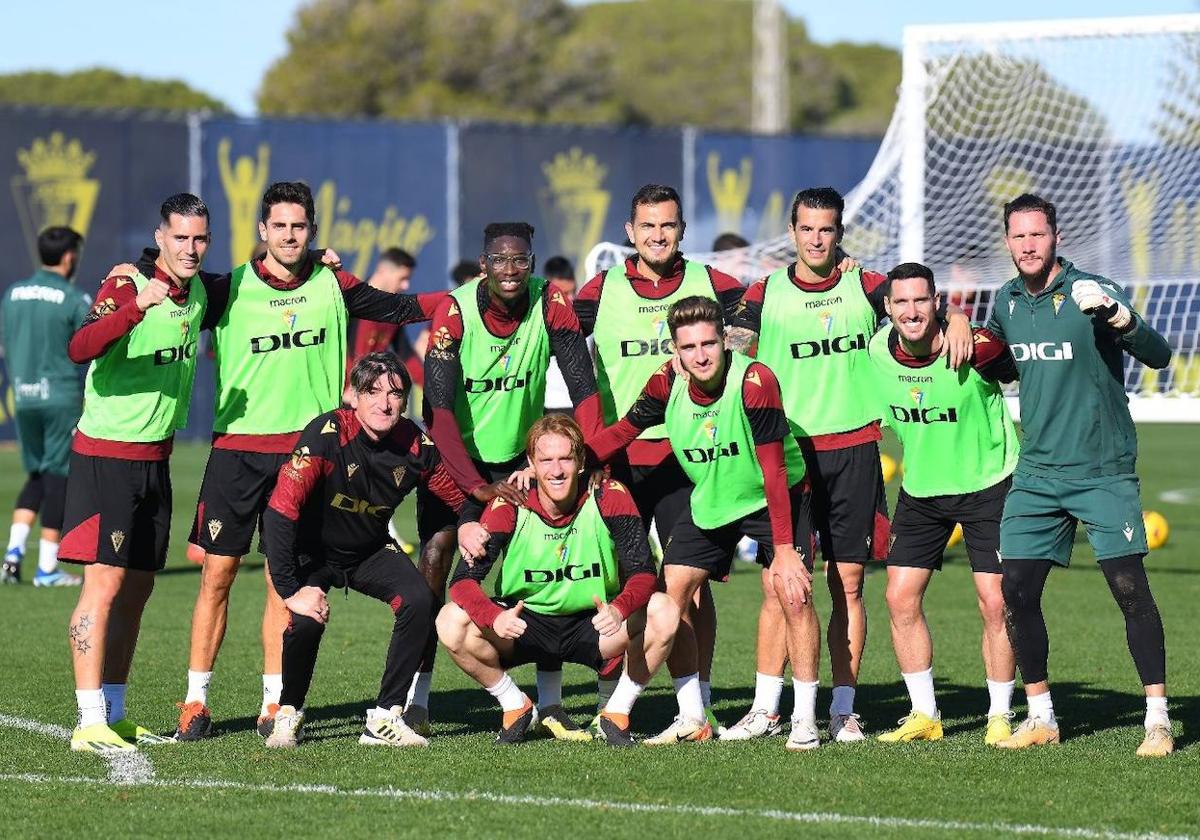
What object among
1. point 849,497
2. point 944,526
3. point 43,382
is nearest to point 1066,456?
point 944,526

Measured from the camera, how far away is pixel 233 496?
27.9 ft

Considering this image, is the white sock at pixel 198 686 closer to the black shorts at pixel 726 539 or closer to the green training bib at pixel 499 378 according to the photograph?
the green training bib at pixel 499 378

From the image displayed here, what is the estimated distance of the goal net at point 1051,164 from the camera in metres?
14.3

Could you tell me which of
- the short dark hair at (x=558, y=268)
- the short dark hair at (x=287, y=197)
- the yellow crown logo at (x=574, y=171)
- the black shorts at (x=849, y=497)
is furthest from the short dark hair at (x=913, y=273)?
the yellow crown logo at (x=574, y=171)

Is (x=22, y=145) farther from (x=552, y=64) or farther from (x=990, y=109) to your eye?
(x=552, y=64)

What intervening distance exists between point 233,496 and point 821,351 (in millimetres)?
2562

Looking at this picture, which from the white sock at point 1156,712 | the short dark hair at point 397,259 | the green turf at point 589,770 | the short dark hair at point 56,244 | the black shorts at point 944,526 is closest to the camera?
the green turf at point 589,770

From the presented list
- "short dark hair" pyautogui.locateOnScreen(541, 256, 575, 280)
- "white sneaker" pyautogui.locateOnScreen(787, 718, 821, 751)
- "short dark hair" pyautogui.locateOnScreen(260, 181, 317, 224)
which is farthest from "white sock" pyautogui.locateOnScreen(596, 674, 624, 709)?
"short dark hair" pyautogui.locateOnScreen(541, 256, 575, 280)

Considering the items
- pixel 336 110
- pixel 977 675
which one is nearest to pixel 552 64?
pixel 336 110

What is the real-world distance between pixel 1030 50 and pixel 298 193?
27.1 feet

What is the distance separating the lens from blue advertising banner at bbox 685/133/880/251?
30328mm

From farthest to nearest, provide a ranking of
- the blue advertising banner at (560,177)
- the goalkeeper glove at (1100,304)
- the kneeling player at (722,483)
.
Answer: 1. the blue advertising banner at (560,177)
2. the kneeling player at (722,483)
3. the goalkeeper glove at (1100,304)

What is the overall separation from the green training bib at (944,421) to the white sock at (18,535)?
26.1 ft

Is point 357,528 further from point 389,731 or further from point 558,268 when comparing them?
point 558,268
